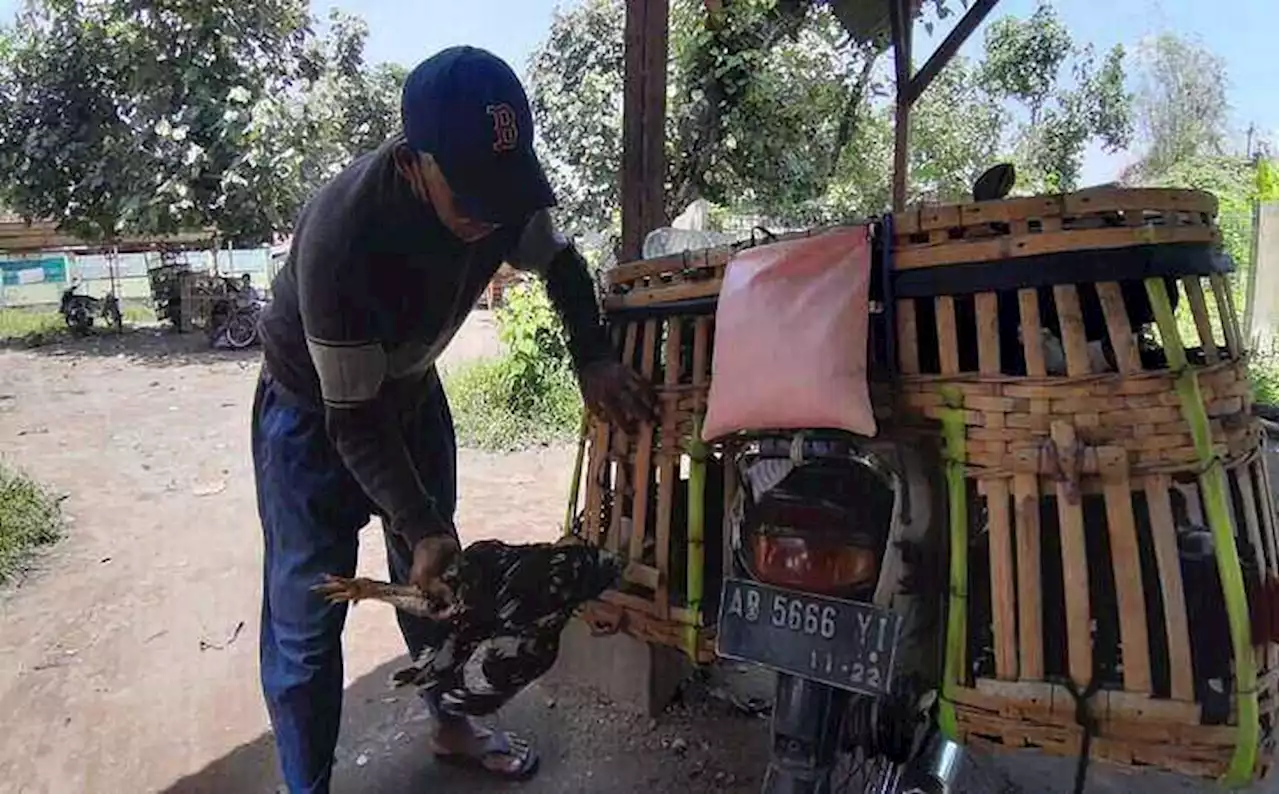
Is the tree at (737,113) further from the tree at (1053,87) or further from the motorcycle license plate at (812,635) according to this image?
the tree at (1053,87)

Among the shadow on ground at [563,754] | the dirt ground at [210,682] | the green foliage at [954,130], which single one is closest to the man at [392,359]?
the shadow on ground at [563,754]

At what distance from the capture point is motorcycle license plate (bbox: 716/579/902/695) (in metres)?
1.45

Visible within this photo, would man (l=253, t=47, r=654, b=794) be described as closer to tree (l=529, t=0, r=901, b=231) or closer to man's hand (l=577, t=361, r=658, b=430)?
man's hand (l=577, t=361, r=658, b=430)

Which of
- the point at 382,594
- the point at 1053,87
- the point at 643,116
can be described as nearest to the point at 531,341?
the point at 643,116

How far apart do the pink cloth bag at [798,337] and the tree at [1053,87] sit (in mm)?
25078

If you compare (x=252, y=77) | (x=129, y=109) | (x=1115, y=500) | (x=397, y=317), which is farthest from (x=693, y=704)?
(x=129, y=109)

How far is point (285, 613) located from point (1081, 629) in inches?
63.7

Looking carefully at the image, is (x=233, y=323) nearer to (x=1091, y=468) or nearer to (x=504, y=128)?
(x=504, y=128)

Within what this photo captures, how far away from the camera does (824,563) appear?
4.88 feet

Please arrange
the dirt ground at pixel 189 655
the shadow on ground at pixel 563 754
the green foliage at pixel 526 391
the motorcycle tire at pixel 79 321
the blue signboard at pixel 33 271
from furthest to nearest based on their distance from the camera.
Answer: the blue signboard at pixel 33 271
the motorcycle tire at pixel 79 321
the green foliage at pixel 526 391
the dirt ground at pixel 189 655
the shadow on ground at pixel 563 754

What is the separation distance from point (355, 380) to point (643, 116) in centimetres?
184

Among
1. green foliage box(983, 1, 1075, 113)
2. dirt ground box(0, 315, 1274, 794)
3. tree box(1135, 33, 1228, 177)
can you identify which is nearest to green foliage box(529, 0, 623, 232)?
dirt ground box(0, 315, 1274, 794)

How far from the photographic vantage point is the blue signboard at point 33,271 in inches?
715

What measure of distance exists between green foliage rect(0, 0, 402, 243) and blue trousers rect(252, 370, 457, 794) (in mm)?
11212
